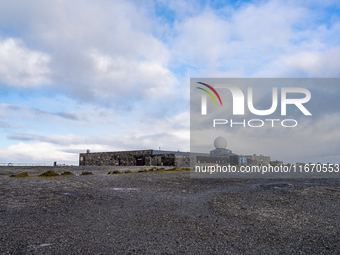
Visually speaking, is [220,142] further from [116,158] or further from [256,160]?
[116,158]

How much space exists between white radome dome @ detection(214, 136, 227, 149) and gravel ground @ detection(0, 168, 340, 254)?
4251cm

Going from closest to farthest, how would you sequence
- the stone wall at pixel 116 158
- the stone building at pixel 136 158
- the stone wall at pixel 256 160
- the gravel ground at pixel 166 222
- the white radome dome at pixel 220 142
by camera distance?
the gravel ground at pixel 166 222, the stone building at pixel 136 158, the stone wall at pixel 116 158, the stone wall at pixel 256 160, the white radome dome at pixel 220 142

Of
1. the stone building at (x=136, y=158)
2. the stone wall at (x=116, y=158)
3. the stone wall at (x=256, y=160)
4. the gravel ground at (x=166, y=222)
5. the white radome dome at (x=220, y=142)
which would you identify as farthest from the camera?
the white radome dome at (x=220, y=142)

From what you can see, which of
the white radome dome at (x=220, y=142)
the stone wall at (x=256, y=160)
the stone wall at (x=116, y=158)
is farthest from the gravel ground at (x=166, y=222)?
the stone wall at (x=256, y=160)

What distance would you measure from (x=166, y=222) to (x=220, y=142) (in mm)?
47019

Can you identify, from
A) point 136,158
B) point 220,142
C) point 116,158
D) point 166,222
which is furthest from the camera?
point 220,142

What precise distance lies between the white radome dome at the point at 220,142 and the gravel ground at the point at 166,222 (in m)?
42.5

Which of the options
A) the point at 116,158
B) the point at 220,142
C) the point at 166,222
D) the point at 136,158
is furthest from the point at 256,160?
the point at 166,222

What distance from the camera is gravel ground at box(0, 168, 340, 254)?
12.6 ft

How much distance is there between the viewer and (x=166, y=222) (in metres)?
→ 5.23

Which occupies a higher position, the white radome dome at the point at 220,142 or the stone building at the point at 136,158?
the white radome dome at the point at 220,142

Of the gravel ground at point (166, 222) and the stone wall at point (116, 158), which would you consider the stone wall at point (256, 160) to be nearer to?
the stone wall at point (116, 158)

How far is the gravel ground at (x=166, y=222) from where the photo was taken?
152 inches

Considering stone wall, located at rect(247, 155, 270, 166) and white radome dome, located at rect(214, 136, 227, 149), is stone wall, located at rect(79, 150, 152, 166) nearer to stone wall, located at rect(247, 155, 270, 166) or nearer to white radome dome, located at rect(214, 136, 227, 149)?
white radome dome, located at rect(214, 136, 227, 149)
